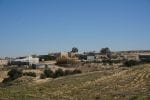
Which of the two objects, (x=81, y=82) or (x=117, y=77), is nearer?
(x=81, y=82)

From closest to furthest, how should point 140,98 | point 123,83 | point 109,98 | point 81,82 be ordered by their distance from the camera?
point 140,98 < point 109,98 < point 123,83 < point 81,82

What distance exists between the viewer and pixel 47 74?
259 feet

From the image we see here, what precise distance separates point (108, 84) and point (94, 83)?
2668mm

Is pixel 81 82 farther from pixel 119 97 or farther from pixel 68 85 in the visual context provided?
pixel 119 97

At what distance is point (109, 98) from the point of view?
32375mm

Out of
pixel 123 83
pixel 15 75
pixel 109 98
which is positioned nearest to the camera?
pixel 109 98

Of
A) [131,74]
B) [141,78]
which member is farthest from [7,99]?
[131,74]

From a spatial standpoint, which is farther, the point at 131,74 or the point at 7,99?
the point at 131,74

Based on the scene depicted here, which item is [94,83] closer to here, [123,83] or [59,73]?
[123,83]

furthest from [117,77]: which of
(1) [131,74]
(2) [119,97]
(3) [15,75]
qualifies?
(3) [15,75]

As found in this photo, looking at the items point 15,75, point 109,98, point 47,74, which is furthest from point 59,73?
point 109,98

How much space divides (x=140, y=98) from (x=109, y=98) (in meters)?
3.16

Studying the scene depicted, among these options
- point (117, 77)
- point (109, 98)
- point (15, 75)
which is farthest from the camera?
point (15, 75)

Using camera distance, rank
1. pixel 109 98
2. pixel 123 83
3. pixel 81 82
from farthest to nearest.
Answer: pixel 81 82 < pixel 123 83 < pixel 109 98
